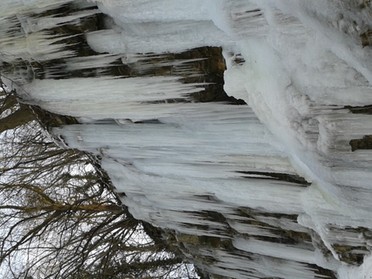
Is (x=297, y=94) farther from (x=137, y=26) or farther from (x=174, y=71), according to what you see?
(x=137, y=26)

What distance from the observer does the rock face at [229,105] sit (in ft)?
7.95

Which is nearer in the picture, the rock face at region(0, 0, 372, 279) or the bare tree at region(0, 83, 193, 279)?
the rock face at region(0, 0, 372, 279)

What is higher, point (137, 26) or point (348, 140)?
point (137, 26)

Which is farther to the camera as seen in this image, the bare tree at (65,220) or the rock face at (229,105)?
the bare tree at (65,220)

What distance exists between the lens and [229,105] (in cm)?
305

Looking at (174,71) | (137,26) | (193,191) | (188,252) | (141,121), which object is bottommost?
(188,252)

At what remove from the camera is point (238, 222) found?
430cm

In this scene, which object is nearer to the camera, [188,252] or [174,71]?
[174,71]

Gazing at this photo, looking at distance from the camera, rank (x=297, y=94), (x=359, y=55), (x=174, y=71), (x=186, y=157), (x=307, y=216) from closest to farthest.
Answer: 1. (x=359, y=55)
2. (x=297, y=94)
3. (x=174, y=71)
4. (x=307, y=216)
5. (x=186, y=157)

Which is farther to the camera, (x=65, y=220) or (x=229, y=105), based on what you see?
(x=65, y=220)

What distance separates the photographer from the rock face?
2424 millimetres

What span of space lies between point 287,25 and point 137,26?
975mm

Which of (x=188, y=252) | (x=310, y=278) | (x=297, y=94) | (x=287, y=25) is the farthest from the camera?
(x=188, y=252)

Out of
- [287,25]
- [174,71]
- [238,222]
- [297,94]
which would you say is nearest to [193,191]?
[238,222]
